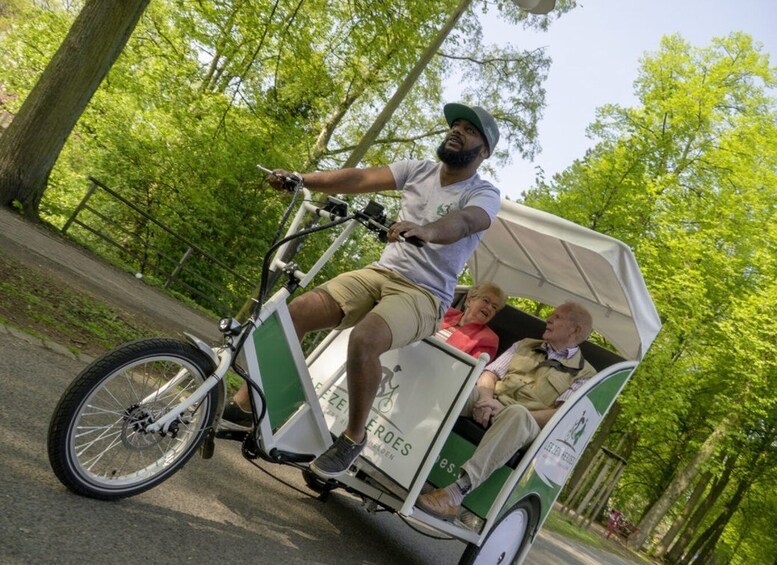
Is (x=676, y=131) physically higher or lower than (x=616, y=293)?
higher

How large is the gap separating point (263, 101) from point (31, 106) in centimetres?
806

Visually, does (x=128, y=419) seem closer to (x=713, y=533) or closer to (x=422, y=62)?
(x=422, y=62)

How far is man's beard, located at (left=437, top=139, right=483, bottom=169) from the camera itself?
4053mm

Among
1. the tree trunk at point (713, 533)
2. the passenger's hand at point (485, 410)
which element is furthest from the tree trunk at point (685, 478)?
the passenger's hand at point (485, 410)

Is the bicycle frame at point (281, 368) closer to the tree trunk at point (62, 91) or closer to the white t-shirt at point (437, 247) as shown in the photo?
the white t-shirt at point (437, 247)

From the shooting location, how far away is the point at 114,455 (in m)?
3.32

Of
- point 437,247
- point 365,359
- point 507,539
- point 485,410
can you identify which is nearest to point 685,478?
point 507,539

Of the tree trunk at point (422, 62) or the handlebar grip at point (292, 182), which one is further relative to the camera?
the tree trunk at point (422, 62)

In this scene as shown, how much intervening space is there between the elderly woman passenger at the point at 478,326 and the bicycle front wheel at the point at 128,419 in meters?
2.39

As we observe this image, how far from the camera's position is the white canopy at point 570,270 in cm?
464

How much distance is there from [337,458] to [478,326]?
206 centimetres

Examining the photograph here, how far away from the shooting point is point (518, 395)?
16.3 ft

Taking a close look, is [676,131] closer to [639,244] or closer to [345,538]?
[639,244]

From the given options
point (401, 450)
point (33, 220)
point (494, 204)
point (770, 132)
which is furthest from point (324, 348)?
point (770, 132)
